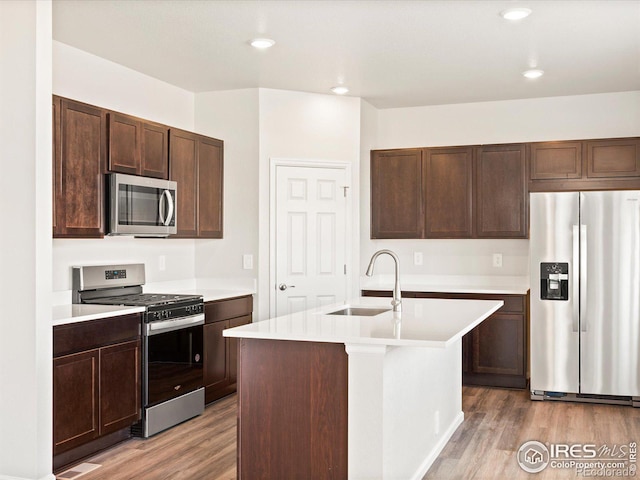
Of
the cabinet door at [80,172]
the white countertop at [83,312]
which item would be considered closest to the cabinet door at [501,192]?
the white countertop at [83,312]

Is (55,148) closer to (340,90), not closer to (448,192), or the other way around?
(340,90)

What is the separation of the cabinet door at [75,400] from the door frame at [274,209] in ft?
7.10

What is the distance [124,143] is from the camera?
4605 mm

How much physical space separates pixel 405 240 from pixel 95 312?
11.4ft

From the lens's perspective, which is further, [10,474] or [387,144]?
[387,144]

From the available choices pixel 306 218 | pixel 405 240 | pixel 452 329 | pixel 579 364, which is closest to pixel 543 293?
pixel 579 364

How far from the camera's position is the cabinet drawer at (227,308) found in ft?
17.0

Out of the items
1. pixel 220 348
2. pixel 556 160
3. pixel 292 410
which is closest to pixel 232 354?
pixel 220 348

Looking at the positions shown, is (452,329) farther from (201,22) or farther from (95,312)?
(201,22)

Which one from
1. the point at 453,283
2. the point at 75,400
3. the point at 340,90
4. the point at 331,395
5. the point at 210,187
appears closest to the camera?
the point at 331,395

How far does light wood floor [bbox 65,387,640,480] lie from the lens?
3791 mm

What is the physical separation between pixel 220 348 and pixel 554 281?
105 inches

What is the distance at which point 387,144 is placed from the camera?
6.78m

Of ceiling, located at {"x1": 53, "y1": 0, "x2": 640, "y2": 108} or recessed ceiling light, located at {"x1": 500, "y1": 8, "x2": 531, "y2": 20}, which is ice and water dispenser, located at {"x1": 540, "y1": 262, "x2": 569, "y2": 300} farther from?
recessed ceiling light, located at {"x1": 500, "y1": 8, "x2": 531, "y2": 20}
